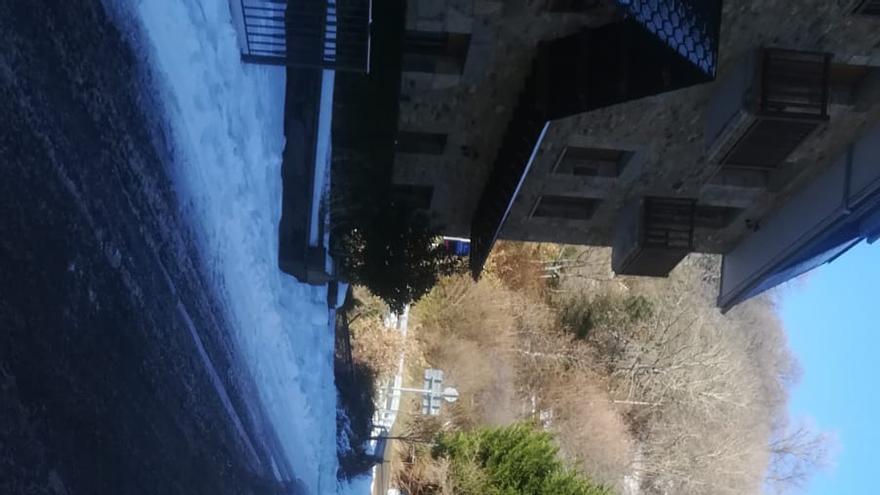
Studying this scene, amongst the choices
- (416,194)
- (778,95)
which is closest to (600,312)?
(416,194)

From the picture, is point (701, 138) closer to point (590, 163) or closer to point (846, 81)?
point (590, 163)

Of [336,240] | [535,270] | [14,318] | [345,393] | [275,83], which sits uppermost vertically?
[535,270]

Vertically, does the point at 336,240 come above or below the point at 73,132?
above

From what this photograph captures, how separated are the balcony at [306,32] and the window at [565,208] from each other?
6.27 metres

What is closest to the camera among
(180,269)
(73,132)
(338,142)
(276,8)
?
(73,132)

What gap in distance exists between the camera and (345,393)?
45.0 feet

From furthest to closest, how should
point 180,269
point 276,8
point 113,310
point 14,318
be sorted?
point 276,8 → point 180,269 → point 113,310 → point 14,318

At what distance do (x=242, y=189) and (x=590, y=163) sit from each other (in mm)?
6402

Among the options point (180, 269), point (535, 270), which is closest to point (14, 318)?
point (180, 269)

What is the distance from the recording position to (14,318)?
4285 mm

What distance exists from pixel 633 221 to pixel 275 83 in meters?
6.61

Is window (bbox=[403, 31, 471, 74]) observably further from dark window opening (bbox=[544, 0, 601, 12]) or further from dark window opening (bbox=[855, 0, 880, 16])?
dark window opening (bbox=[855, 0, 880, 16])

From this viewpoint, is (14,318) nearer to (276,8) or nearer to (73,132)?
(73,132)

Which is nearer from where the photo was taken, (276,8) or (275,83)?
(276,8)
